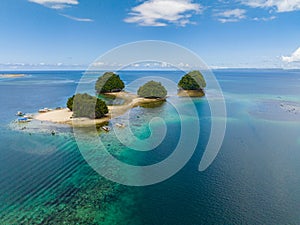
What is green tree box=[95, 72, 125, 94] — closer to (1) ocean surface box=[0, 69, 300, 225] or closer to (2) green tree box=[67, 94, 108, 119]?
(2) green tree box=[67, 94, 108, 119]

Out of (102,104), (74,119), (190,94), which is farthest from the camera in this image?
(190,94)

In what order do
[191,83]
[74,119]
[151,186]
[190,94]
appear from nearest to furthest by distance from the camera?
[151,186] → [74,119] → [190,94] → [191,83]

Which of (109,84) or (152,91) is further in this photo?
(109,84)

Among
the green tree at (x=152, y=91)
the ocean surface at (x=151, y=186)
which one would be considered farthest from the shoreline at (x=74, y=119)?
the green tree at (x=152, y=91)

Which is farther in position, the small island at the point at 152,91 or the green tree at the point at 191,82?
the green tree at the point at 191,82

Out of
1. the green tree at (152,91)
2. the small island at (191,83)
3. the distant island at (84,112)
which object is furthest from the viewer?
the small island at (191,83)

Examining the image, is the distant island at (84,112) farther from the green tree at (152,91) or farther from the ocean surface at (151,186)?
the green tree at (152,91)

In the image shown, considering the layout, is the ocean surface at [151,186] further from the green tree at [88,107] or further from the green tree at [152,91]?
the green tree at [152,91]

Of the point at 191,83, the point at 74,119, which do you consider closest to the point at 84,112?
the point at 74,119

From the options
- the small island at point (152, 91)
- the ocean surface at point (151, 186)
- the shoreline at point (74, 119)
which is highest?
the small island at point (152, 91)

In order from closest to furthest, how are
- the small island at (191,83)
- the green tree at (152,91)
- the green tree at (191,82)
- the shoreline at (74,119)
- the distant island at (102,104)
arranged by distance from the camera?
the shoreline at (74,119)
the distant island at (102,104)
the green tree at (152,91)
the small island at (191,83)
the green tree at (191,82)

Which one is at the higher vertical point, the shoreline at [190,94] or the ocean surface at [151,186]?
the shoreline at [190,94]

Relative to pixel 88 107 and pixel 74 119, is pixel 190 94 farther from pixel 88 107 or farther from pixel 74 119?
pixel 74 119
